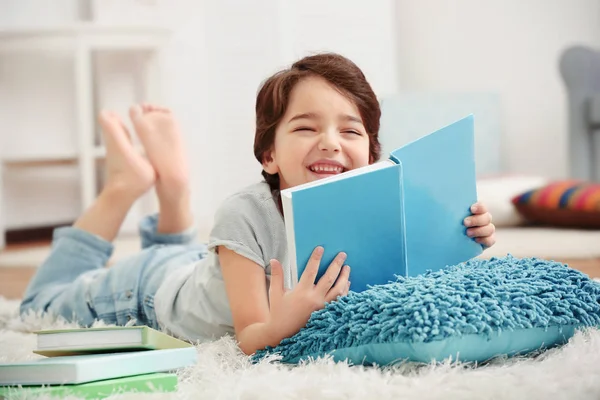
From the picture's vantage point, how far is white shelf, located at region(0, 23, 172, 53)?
2676 mm

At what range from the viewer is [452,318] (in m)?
0.77

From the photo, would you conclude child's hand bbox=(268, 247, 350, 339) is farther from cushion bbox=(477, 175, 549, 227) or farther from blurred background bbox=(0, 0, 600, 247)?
blurred background bbox=(0, 0, 600, 247)

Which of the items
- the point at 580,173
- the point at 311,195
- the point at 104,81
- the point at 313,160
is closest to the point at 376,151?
the point at 313,160

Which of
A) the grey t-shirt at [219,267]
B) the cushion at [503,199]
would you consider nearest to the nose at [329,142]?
the grey t-shirt at [219,267]

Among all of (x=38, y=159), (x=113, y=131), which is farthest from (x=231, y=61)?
(x=113, y=131)

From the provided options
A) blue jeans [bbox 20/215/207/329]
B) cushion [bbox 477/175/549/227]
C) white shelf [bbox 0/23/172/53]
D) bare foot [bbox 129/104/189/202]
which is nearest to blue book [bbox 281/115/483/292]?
blue jeans [bbox 20/215/207/329]

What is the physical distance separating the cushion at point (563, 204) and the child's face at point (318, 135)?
1482mm

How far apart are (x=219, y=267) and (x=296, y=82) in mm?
282

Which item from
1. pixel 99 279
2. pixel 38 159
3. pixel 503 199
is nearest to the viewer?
pixel 99 279

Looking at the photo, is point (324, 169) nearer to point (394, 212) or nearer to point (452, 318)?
→ point (394, 212)

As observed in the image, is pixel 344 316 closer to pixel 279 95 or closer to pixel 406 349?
pixel 406 349

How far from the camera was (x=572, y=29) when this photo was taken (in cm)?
328

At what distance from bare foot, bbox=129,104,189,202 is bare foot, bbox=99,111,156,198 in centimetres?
2

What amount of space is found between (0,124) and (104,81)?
523 millimetres
